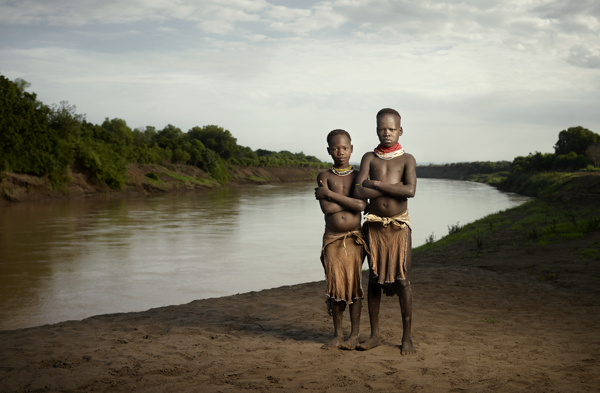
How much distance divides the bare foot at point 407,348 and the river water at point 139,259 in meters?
5.92

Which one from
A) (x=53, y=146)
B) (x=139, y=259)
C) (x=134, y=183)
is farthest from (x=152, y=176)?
(x=139, y=259)

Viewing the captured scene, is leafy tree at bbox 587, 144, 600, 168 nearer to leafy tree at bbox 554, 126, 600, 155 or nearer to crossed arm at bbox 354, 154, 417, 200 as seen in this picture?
leafy tree at bbox 554, 126, 600, 155

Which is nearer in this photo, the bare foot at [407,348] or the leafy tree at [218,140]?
the bare foot at [407,348]

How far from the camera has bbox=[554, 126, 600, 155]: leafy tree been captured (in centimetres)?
5994

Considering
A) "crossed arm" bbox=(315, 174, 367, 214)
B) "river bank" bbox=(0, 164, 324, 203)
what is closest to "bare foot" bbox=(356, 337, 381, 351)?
"crossed arm" bbox=(315, 174, 367, 214)

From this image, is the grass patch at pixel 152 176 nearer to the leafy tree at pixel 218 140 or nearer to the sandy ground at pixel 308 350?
the leafy tree at pixel 218 140

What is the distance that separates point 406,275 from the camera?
4820mm

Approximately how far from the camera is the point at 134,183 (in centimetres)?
5216

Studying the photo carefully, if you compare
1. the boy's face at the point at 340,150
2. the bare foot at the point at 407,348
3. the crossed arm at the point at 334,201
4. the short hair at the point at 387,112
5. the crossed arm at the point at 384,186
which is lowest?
the bare foot at the point at 407,348

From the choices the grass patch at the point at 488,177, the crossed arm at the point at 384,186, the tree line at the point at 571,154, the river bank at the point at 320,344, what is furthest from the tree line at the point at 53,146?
the grass patch at the point at 488,177

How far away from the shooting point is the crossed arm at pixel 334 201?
16.0 feet

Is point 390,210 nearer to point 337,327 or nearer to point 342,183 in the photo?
point 342,183

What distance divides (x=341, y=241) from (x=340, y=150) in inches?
38.2

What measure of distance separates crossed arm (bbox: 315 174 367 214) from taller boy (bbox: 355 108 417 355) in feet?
0.31
